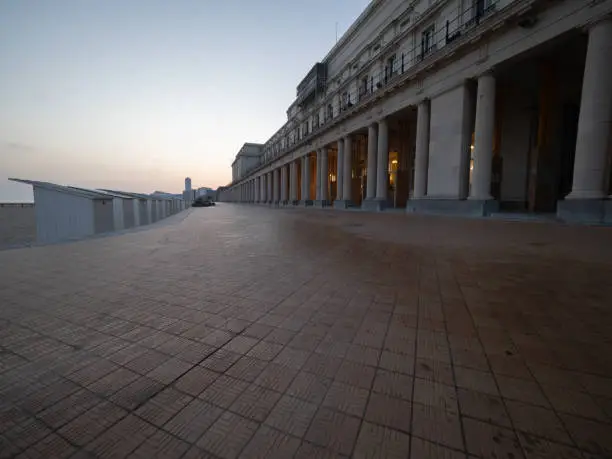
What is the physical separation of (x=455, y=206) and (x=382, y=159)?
8085 millimetres

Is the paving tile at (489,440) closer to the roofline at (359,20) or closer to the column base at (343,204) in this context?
the column base at (343,204)

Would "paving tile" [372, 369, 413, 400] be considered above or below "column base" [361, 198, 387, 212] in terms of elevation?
below

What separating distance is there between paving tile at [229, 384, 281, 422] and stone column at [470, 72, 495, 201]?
15.6 meters

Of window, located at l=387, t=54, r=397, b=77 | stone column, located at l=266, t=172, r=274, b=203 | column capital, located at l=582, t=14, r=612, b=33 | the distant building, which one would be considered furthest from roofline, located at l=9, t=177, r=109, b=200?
the distant building

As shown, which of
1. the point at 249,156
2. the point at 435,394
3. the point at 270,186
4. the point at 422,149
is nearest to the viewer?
the point at 435,394

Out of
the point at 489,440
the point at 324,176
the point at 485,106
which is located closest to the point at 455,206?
the point at 485,106

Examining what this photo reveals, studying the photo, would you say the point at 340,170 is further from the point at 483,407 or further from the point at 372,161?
the point at 483,407

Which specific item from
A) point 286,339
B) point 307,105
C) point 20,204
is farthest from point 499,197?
point 20,204

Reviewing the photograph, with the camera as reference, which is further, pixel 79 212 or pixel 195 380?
pixel 79 212

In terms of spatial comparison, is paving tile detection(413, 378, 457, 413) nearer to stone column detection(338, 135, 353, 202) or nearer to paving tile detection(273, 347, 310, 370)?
paving tile detection(273, 347, 310, 370)

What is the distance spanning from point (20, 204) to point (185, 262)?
123 feet

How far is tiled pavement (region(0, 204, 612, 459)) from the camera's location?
1502 millimetres

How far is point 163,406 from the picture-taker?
69.4 inches

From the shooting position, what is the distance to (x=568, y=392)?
1.85 meters
